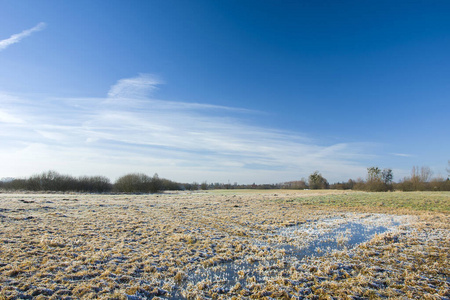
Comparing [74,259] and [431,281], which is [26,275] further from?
[431,281]

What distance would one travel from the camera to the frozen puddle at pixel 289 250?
7.63 metres

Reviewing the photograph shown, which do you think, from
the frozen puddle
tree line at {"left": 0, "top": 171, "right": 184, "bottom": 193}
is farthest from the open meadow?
tree line at {"left": 0, "top": 171, "right": 184, "bottom": 193}

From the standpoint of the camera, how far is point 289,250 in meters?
11.0

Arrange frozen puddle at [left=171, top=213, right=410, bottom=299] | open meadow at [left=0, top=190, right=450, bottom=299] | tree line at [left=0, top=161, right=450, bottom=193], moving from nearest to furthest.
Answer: open meadow at [left=0, top=190, right=450, bottom=299], frozen puddle at [left=171, top=213, right=410, bottom=299], tree line at [left=0, top=161, right=450, bottom=193]

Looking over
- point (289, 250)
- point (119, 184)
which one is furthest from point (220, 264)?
point (119, 184)

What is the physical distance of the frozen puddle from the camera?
25.0 ft

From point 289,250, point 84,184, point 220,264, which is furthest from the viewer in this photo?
point 84,184

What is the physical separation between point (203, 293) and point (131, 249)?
5821mm

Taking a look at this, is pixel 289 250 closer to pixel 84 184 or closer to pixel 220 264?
pixel 220 264

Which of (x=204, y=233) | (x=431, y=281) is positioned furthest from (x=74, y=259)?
(x=431, y=281)

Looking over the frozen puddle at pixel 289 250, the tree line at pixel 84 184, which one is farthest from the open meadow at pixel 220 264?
the tree line at pixel 84 184

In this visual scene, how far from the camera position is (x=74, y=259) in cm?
922

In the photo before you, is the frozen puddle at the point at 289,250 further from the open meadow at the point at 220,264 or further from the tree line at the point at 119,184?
the tree line at the point at 119,184

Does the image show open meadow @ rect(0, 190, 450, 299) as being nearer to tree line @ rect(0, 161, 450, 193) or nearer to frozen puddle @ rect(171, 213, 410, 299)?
frozen puddle @ rect(171, 213, 410, 299)
